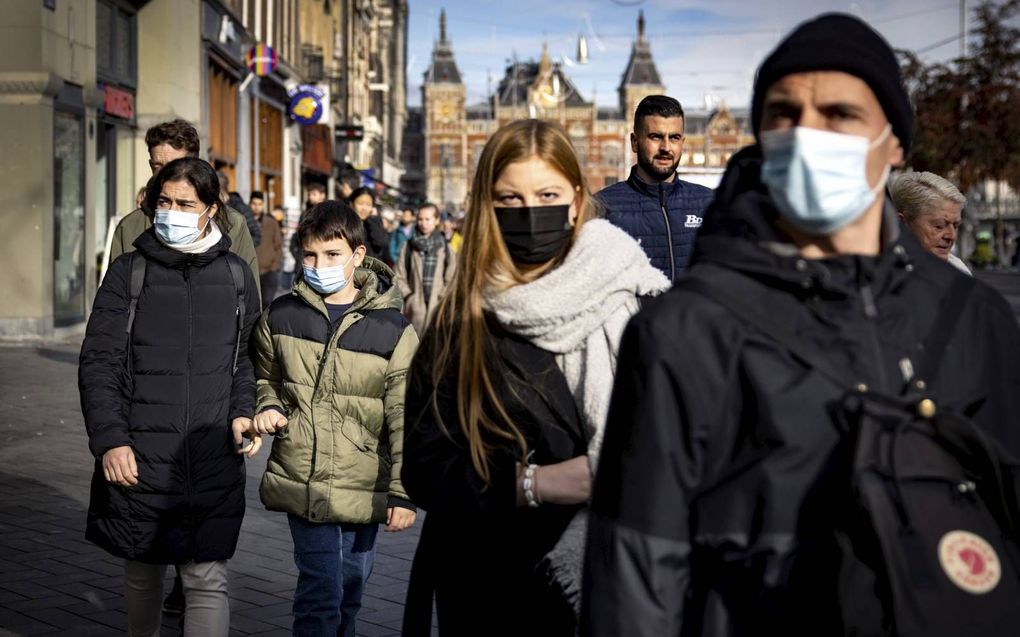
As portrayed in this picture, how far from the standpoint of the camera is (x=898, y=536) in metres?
1.84

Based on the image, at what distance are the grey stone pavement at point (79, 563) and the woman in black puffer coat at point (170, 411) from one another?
0.98 metres

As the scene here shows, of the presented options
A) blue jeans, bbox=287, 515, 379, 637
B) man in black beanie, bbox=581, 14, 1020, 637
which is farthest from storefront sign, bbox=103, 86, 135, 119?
man in black beanie, bbox=581, 14, 1020, 637

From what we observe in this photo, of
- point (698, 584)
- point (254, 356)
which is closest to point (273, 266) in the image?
point (254, 356)

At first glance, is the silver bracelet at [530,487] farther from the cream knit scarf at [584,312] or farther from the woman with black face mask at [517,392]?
the cream knit scarf at [584,312]

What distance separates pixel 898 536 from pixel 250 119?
29858 millimetres

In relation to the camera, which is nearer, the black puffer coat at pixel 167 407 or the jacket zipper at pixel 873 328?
the jacket zipper at pixel 873 328

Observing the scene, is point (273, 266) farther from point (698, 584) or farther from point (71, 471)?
point (698, 584)

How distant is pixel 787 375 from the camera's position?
1.98 meters

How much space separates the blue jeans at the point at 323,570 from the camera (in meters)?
4.70

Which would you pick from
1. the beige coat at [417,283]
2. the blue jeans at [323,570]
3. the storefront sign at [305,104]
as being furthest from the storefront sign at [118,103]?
the blue jeans at [323,570]

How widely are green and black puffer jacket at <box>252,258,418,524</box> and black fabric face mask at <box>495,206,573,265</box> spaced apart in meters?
1.68

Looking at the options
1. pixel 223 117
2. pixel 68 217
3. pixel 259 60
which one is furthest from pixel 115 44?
pixel 259 60

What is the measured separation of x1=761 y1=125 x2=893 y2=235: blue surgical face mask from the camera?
203 centimetres

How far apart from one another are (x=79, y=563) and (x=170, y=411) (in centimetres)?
239
